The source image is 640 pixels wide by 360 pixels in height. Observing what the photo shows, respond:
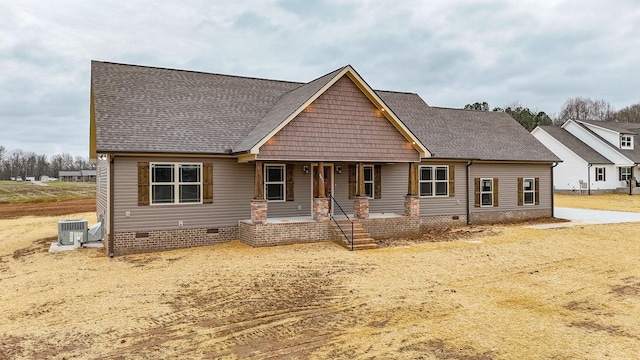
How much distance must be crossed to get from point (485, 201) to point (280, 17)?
1686cm

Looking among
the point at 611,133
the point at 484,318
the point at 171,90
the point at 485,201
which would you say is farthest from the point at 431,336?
the point at 611,133

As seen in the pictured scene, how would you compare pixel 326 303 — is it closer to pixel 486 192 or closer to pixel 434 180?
pixel 434 180

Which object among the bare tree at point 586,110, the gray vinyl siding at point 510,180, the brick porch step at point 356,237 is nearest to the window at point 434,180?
the gray vinyl siding at point 510,180

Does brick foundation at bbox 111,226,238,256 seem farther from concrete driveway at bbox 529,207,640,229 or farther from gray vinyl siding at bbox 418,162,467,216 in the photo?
concrete driveway at bbox 529,207,640,229

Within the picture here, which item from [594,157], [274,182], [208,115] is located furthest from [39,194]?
[594,157]

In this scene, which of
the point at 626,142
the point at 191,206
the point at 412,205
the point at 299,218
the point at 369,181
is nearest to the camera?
the point at 191,206

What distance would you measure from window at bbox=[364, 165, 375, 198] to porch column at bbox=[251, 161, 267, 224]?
5.51 m

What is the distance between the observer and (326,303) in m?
8.13

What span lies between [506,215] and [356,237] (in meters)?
10.9

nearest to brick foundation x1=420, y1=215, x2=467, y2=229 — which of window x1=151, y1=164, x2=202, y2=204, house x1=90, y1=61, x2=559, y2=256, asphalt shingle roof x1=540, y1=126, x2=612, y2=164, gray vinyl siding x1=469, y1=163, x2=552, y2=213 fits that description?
house x1=90, y1=61, x2=559, y2=256

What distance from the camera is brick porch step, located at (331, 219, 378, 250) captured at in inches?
542

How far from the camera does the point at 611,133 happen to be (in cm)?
4106

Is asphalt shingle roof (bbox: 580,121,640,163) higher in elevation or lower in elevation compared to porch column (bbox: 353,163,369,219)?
higher

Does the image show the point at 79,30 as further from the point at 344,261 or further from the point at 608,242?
the point at 608,242
